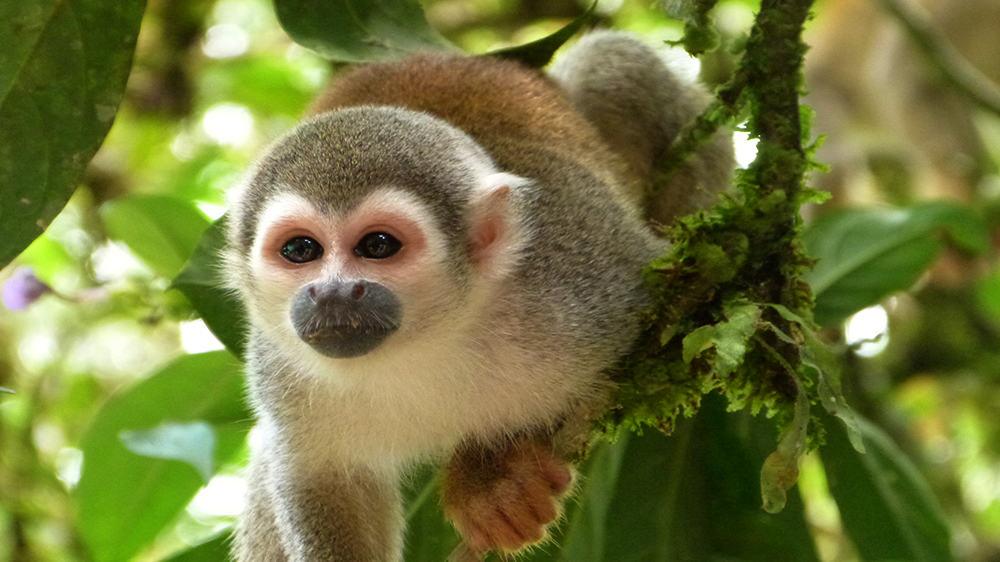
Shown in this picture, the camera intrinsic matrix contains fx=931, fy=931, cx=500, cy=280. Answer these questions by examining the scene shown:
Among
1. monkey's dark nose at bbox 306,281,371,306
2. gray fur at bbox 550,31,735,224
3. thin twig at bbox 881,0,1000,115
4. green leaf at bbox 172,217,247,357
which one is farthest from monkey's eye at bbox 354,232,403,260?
thin twig at bbox 881,0,1000,115

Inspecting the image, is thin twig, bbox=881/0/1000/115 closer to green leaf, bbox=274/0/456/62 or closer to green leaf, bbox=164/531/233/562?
green leaf, bbox=274/0/456/62

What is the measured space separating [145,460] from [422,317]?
1.12 m

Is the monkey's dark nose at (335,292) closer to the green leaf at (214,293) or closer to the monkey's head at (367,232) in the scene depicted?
the monkey's head at (367,232)

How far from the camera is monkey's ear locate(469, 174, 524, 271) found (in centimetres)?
204

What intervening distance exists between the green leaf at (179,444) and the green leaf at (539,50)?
50.5 inches

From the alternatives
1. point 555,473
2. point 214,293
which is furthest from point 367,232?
point 555,473

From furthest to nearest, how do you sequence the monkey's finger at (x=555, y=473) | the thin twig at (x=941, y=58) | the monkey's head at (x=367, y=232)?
the thin twig at (x=941, y=58) → the monkey's finger at (x=555, y=473) → the monkey's head at (x=367, y=232)

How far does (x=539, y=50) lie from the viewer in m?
2.58

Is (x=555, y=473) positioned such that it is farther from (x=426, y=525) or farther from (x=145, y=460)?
(x=145, y=460)

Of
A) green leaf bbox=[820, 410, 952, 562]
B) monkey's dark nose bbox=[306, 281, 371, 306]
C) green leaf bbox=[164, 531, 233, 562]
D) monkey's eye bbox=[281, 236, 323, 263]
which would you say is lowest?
green leaf bbox=[820, 410, 952, 562]

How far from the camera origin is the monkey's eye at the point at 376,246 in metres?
1.92

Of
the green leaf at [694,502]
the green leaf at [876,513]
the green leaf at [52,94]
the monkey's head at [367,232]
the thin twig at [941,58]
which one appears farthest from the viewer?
the thin twig at [941,58]

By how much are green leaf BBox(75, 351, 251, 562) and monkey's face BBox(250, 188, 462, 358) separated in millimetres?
754

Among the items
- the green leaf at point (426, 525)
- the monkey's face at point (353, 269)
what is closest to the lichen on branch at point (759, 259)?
the monkey's face at point (353, 269)
